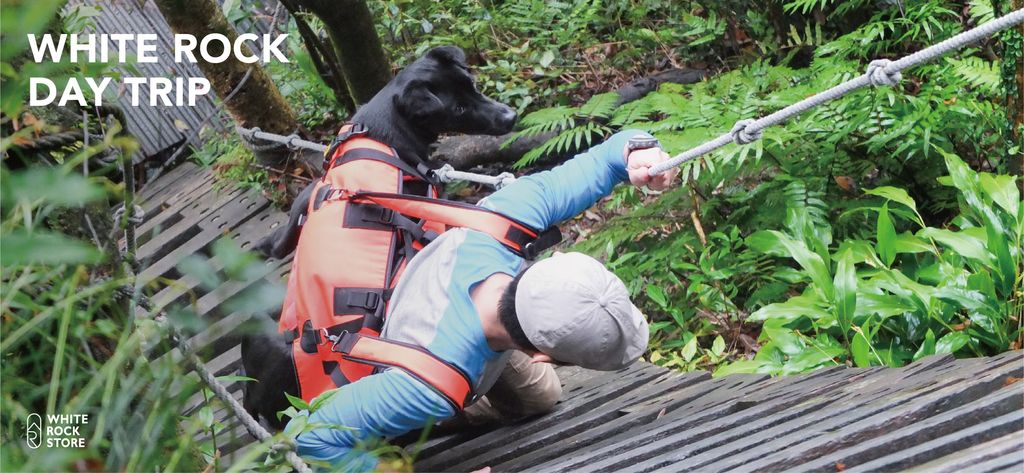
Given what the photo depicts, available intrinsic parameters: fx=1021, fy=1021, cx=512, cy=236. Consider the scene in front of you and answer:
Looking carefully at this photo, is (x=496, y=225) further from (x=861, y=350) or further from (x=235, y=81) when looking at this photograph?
(x=235, y=81)

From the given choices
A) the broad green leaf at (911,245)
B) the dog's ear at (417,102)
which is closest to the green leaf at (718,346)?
the broad green leaf at (911,245)

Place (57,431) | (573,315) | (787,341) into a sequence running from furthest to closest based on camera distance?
1. (787,341)
2. (573,315)
3. (57,431)

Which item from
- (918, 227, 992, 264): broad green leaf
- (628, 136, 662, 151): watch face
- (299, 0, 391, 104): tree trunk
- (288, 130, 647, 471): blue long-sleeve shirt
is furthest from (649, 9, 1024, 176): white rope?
(299, 0, 391, 104): tree trunk

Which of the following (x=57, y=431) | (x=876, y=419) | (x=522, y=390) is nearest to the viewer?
(x=57, y=431)

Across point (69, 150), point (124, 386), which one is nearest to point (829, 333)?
point (69, 150)

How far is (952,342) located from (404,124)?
2.07m

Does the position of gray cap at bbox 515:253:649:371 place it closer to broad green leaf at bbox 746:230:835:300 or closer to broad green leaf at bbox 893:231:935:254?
broad green leaf at bbox 746:230:835:300

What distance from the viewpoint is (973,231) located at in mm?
3207

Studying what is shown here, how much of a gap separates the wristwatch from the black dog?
95cm

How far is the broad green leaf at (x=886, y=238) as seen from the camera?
3.45m

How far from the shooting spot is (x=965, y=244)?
308 centimetres

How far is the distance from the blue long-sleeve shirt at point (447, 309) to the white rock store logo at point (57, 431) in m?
0.84

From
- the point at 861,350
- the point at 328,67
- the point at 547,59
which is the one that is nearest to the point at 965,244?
the point at 861,350

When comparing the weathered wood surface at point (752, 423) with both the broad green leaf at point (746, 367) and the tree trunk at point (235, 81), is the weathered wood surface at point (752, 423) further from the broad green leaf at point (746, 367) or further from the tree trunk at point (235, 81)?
the tree trunk at point (235, 81)
